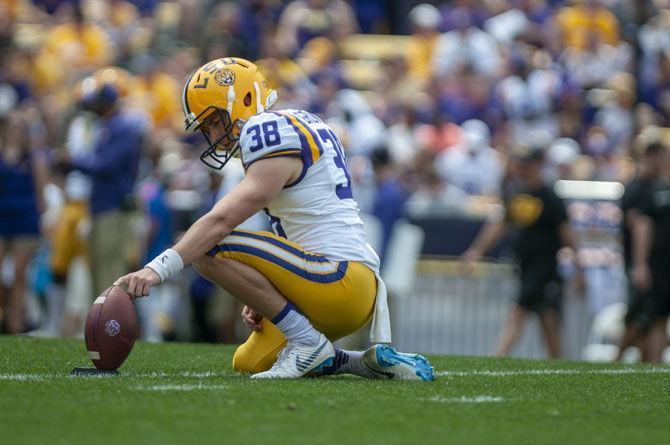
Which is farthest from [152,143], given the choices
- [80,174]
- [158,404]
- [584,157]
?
[158,404]

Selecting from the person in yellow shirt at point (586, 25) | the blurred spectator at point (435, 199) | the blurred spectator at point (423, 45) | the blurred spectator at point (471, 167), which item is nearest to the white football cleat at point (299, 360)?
the blurred spectator at point (435, 199)

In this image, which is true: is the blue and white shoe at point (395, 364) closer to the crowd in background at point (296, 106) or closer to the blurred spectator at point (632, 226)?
the blurred spectator at point (632, 226)

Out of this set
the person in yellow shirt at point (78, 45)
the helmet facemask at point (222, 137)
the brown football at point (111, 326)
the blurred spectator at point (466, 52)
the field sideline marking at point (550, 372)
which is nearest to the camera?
the brown football at point (111, 326)

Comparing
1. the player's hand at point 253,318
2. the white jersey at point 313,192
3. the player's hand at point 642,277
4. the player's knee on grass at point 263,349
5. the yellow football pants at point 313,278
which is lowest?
the player's hand at point 642,277

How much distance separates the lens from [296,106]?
14867 millimetres

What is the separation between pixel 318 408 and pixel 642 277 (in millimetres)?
6224

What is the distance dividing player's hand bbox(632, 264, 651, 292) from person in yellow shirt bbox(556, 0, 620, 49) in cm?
753

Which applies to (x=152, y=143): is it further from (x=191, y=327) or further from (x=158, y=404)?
(x=158, y=404)

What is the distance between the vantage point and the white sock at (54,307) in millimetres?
12656

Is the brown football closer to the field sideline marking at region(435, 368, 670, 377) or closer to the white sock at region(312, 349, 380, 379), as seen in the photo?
the white sock at region(312, 349, 380, 379)

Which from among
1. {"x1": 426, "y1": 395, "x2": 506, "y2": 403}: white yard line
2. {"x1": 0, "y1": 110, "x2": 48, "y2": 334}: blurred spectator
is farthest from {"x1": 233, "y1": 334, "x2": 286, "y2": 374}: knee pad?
{"x1": 0, "y1": 110, "x2": 48, "y2": 334}: blurred spectator

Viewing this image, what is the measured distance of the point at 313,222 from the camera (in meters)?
6.11

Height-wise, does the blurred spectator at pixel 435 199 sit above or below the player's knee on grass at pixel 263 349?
below

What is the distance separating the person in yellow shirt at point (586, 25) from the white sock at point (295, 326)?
1257cm
